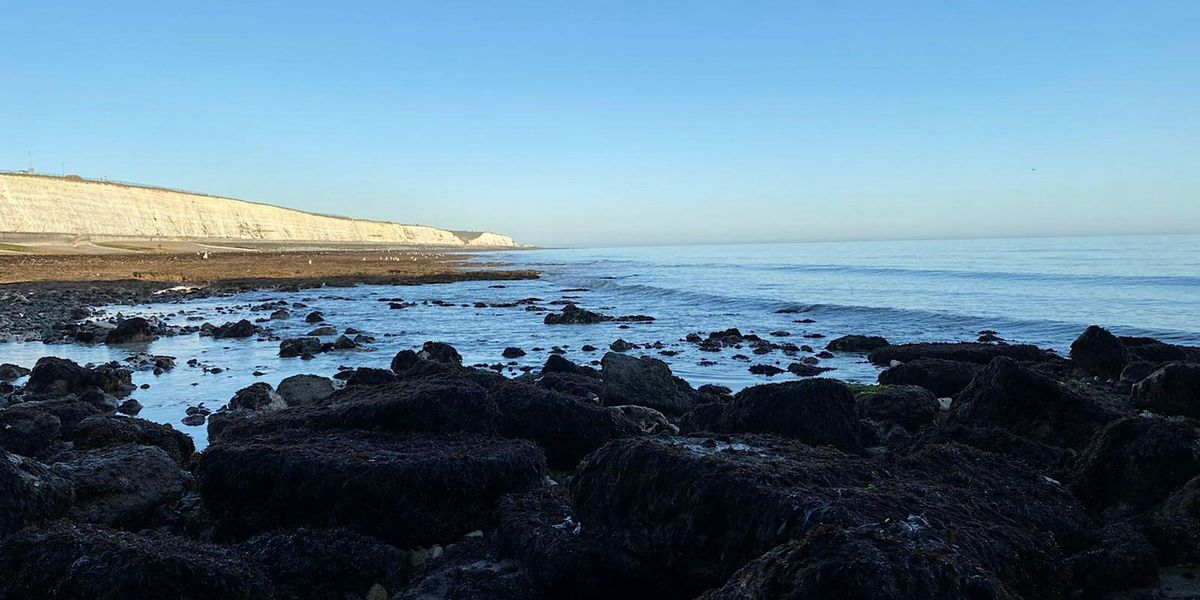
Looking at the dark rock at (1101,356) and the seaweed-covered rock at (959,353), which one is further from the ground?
the dark rock at (1101,356)

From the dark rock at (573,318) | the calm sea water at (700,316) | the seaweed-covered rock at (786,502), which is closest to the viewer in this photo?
the seaweed-covered rock at (786,502)

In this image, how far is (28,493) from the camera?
14.7 ft

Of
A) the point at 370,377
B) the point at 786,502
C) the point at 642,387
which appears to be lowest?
the point at 642,387

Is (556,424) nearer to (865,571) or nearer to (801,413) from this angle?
(801,413)

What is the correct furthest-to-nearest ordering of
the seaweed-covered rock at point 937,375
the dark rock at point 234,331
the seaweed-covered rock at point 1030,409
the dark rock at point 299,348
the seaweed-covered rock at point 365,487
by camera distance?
the dark rock at point 234,331, the dark rock at point 299,348, the seaweed-covered rock at point 937,375, the seaweed-covered rock at point 1030,409, the seaweed-covered rock at point 365,487

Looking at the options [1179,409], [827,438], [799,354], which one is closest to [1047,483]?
[827,438]

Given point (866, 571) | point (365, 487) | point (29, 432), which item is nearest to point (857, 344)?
point (365, 487)

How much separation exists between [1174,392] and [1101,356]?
433 cm

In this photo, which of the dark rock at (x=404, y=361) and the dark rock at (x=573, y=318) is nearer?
the dark rock at (x=404, y=361)

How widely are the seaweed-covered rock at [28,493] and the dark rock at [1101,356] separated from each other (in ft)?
47.9

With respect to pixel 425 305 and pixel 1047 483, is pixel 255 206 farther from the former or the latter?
pixel 1047 483

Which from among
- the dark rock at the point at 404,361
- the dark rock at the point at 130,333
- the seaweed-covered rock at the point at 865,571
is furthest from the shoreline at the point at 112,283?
the seaweed-covered rock at the point at 865,571

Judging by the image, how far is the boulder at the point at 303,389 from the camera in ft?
35.9

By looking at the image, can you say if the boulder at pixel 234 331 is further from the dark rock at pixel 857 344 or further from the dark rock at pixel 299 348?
the dark rock at pixel 857 344
